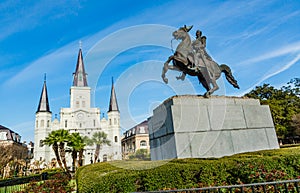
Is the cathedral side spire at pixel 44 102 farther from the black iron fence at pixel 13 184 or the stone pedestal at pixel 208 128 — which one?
the stone pedestal at pixel 208 128

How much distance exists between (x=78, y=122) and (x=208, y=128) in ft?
210

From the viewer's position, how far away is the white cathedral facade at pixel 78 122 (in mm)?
63281

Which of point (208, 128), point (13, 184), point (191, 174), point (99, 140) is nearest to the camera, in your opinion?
A: point (191, 174)

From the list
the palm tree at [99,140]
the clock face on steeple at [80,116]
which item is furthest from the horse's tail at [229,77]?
the clock face on steeple at [80,116]

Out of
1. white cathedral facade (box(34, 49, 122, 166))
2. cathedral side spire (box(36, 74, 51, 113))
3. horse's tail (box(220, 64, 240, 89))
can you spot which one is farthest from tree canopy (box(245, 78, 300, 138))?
cathedral side spire (box(36, 74, 51, 113))

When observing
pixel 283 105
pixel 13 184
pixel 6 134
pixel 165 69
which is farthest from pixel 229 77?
pixel 6 134

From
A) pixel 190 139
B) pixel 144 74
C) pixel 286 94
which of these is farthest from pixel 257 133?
pixel 286 94

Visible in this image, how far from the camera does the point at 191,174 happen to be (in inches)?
223

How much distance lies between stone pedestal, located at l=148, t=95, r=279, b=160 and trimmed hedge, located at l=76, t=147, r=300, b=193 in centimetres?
226

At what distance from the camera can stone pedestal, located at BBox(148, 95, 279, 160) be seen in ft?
27.2

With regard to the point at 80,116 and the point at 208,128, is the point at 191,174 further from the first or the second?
the point at 80,116

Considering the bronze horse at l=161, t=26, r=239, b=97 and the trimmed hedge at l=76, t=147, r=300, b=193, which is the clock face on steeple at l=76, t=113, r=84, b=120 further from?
the trimmed hedge at l=76, t=147, r=300, b=193

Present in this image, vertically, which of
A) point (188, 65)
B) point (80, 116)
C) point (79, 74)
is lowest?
point (188, 65)

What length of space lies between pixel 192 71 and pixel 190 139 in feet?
10.7
